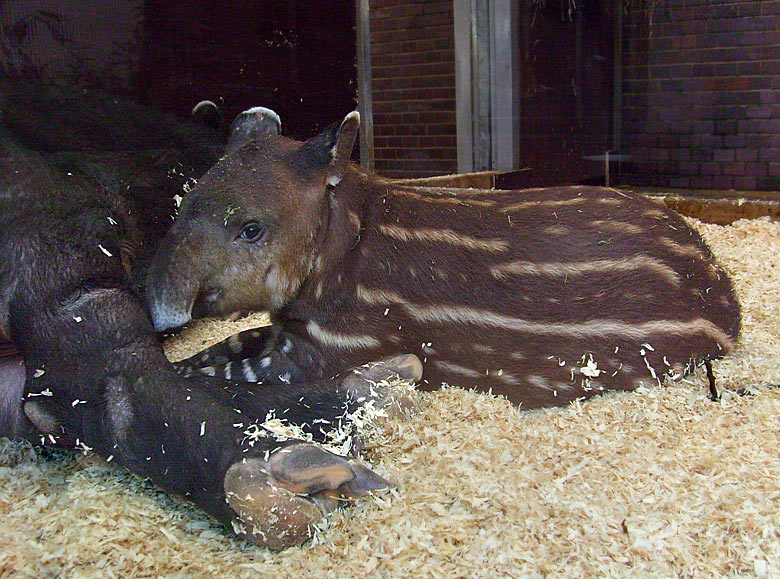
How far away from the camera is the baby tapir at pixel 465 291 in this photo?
2902 millimetres

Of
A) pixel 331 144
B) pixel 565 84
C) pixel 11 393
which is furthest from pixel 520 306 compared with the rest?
pixel 565 84

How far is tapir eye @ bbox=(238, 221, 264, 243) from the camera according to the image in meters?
2.72

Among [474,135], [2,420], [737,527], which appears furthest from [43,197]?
[474,135]

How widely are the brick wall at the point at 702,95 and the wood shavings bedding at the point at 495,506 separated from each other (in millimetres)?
3973

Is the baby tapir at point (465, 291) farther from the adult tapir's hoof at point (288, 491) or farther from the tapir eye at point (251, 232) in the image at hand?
the adult tapir's hoof at point (288, 491)

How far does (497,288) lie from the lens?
297 centimetres

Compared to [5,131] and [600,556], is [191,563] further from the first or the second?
[5,131]

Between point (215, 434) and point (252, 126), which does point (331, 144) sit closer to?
point (252, 126)

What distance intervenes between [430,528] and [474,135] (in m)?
4.73

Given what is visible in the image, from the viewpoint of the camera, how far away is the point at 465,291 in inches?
117

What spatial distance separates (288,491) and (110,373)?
2.46 ft

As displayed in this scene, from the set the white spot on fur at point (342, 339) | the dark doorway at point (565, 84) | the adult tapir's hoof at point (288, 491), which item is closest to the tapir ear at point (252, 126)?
the white spot on fur at point (342, 339)

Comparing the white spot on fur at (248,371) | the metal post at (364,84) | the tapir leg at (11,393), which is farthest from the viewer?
the metal post at (364,84)

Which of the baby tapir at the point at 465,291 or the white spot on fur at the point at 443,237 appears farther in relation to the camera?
the white spot on fur at the point at 443,237
